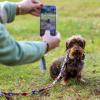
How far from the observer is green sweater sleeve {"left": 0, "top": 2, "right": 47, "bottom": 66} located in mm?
3855

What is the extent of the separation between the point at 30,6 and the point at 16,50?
720 mm

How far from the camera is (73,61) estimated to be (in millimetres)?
8898

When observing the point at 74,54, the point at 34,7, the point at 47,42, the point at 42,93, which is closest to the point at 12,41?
the point at 47,42

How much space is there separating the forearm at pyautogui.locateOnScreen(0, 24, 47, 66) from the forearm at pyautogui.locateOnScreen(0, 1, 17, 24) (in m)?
0.34

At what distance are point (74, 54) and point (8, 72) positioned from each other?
188 centimetres

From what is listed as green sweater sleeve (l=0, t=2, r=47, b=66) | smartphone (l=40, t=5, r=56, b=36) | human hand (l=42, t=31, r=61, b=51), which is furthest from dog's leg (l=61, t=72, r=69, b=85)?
green sweater sleeve (l=0, t=2, r=47, b=66)

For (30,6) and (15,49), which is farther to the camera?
(30,6)

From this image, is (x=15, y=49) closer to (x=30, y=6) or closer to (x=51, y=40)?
(x=51, y=40)

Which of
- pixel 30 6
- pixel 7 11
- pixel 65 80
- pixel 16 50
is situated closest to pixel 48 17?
pixel 30 6

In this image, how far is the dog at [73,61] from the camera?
8672 mm

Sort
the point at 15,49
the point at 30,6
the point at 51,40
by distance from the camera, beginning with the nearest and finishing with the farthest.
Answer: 1. the point at 15,49
2. the point at 51,40
3. the point at 30,6

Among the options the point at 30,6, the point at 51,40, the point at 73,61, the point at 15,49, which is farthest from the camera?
the point at 73,61

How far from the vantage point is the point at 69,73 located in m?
9.06

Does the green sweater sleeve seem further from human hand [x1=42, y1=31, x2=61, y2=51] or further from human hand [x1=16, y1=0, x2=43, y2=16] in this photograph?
human hand [x1=16, y1=0, x2=43, y2=16]
